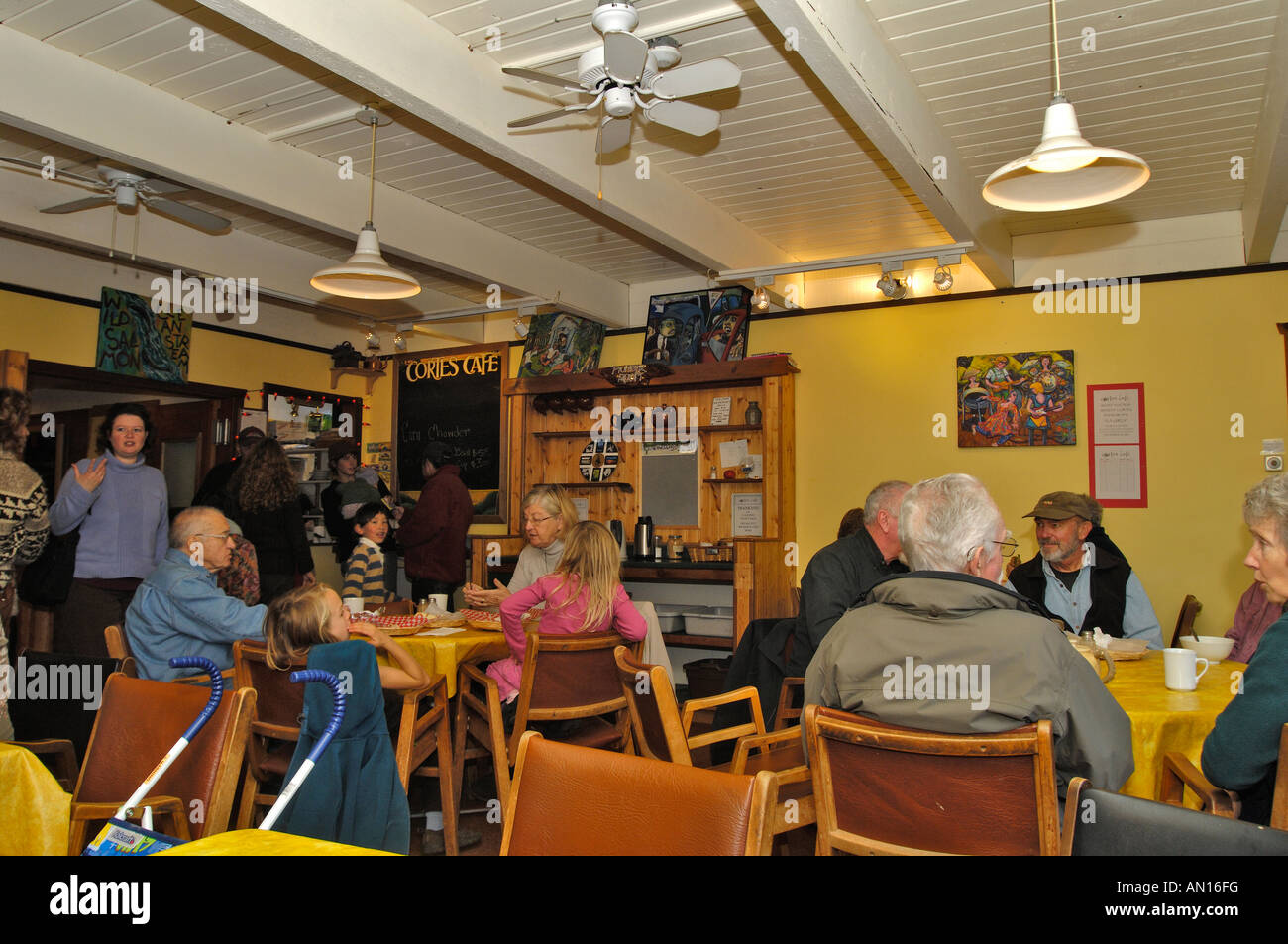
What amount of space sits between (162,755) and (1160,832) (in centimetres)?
213

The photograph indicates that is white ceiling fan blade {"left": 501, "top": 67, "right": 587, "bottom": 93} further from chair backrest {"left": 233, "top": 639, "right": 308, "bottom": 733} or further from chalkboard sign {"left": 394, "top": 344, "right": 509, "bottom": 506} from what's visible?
chalkboard sign {"left": 394, "top": 344, "right": 509, "bottom": 506}

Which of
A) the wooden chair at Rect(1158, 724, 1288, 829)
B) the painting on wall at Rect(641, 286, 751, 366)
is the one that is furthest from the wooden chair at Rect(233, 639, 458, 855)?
the painting on wall at Rect(641, 286, 751, 366)

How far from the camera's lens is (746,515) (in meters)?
6.98

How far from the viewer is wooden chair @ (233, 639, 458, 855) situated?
2.98 m

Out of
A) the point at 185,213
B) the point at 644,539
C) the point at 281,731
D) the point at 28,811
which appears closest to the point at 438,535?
the point at 644,539

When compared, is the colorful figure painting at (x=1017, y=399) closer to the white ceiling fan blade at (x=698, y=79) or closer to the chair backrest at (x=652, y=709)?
the white ceiling fan blade at (x=698, y=79)

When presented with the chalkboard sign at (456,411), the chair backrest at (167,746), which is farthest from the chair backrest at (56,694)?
the chalkboard sign at (456,411)

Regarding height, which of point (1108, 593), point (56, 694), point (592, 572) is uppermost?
point (592, 572)

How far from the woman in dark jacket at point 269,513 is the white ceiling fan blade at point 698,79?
332 cm

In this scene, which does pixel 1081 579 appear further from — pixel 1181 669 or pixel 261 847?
pixel 261 847
